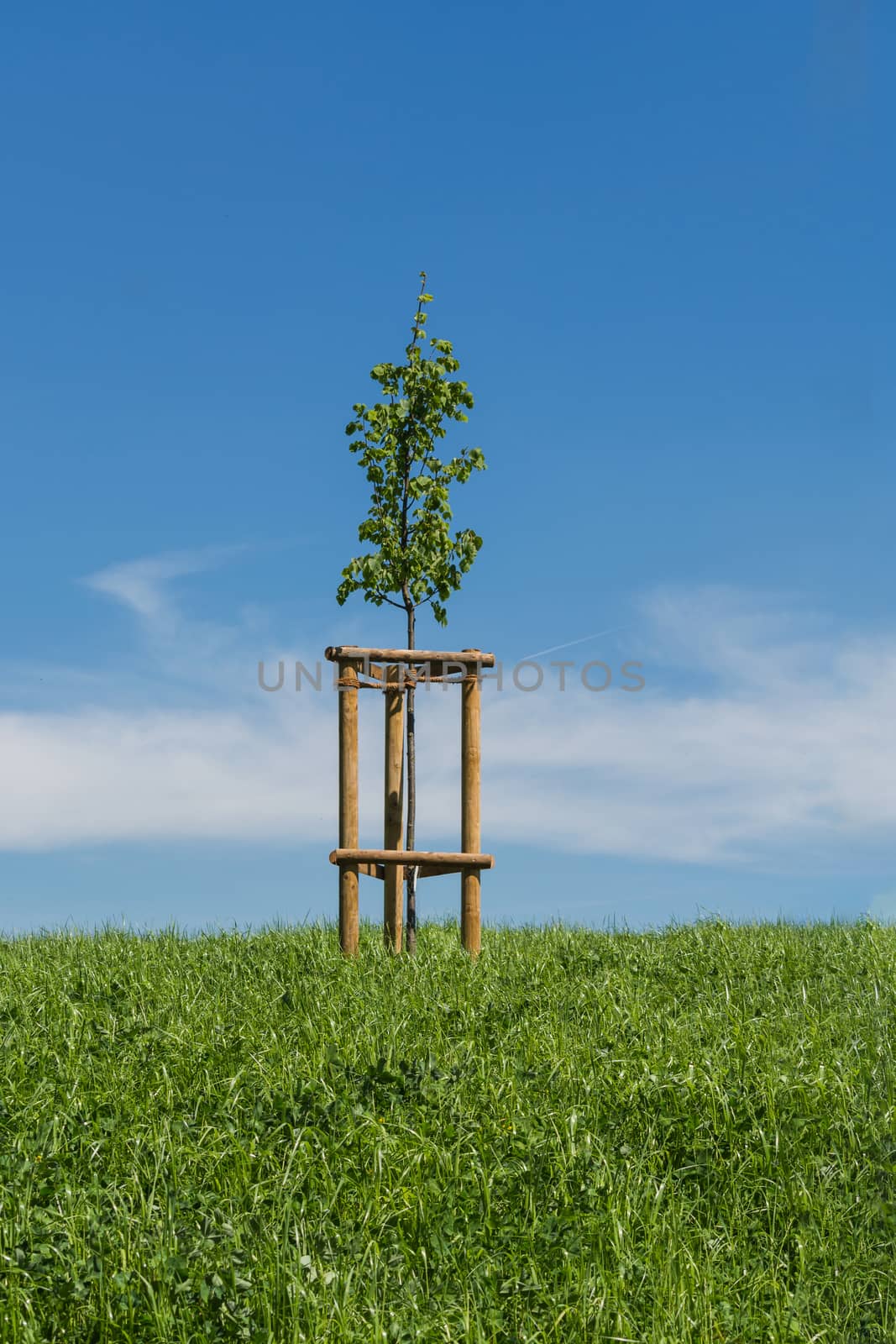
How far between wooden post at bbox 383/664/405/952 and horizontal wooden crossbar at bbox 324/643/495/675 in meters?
0.18

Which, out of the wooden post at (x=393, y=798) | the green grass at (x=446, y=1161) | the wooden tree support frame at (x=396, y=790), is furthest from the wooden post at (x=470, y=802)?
the green grass at (x=446, y=1161)

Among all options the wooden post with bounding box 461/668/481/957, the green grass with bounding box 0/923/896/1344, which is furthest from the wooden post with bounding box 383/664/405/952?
the green grass with bounding box 0/923/896/1344

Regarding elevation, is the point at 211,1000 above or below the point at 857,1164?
above

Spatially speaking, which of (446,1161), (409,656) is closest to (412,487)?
(409,656)

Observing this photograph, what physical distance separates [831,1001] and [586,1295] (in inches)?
195

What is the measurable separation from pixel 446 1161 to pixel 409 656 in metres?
5.67

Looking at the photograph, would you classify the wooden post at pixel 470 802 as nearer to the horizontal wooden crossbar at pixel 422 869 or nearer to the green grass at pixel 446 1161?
the horizontal wooden crossbar at pixel 422 869

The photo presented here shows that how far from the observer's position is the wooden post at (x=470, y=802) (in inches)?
417

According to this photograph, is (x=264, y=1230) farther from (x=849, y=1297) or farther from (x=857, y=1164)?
(x=857, y=1164)

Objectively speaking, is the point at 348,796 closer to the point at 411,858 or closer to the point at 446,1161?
the point at 411,858

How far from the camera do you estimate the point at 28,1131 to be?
6.23m

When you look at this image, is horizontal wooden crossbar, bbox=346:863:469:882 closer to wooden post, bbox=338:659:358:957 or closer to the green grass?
wooden post, bbox=338:659:358:957

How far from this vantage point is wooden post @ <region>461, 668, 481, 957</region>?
417 inches

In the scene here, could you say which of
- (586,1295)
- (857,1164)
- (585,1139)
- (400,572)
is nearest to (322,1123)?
(585,1139)
